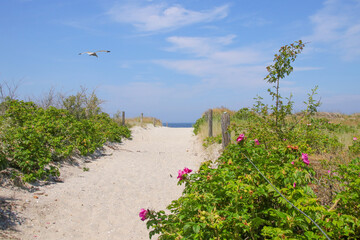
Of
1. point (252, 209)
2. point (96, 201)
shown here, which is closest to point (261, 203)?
point (252, 209)

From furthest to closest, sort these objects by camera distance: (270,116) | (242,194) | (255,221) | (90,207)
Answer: (270,116), (90,207), (242,194), (255,221)

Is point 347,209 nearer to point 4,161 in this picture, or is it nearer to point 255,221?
point 255,221

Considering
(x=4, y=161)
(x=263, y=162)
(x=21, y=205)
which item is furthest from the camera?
(x=4, y=161)

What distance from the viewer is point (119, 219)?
16.9 ft

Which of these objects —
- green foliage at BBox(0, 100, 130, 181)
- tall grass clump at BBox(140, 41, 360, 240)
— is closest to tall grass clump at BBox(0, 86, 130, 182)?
green foliage at BBox(0, 100, 130, 181)

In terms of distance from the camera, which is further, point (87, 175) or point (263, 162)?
point (87, 175)

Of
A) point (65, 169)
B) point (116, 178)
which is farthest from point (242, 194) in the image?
point (65, 169)

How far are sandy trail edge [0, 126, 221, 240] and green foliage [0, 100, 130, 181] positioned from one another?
517 millimetres

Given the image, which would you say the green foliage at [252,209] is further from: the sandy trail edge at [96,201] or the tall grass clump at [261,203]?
the sandy trail edge at [96,201]

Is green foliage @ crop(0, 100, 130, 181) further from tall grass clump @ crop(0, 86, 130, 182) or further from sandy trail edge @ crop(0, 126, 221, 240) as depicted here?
sandy trail edge @ crop(0, 126, 221, 240)

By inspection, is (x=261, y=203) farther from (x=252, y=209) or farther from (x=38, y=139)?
(x=38, y=139)

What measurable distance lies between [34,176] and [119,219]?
90.4 inches

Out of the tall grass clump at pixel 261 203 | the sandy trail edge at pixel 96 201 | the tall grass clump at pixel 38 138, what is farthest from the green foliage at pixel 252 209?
the tall grass clump at pixel 38 138

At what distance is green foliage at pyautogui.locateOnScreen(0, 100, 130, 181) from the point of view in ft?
19.4
